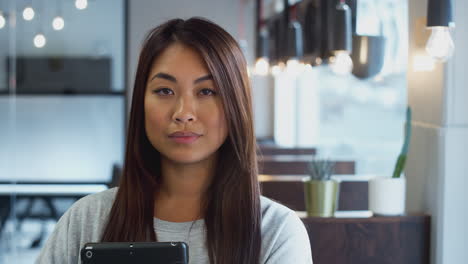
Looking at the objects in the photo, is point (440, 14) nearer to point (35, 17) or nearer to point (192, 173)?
point (192, 173)

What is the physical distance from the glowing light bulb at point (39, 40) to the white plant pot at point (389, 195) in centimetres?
349

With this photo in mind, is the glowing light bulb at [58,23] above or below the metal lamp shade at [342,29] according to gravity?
above

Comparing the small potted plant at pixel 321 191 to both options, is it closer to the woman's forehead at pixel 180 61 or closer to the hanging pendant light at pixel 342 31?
the hanging pendant light at pixel 342 31

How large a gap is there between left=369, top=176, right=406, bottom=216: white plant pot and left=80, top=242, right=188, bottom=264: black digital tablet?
1320mm

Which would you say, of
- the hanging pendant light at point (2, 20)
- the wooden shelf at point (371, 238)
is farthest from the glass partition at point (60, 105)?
the wooden shelf at point (371, 238)

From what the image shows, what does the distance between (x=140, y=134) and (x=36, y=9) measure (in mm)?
3493

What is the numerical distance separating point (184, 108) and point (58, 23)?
15.6ft

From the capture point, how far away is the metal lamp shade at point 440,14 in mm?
1979

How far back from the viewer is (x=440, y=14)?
78.2 inches

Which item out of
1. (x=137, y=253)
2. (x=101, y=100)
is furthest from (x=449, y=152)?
(x=101, y=100)

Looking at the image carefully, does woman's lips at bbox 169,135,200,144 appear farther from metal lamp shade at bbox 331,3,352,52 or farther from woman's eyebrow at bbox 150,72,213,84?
metal lamp shade at bbox 331,3,352,52

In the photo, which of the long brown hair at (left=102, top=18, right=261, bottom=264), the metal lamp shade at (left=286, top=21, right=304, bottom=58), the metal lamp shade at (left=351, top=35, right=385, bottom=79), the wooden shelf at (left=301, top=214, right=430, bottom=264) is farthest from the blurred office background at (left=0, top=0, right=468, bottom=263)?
the long brown hair at (left=102, top=18, right=261, bottom=264)

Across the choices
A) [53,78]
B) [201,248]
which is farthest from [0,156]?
[201,248]

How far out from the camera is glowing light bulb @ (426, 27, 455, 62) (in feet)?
6.39
